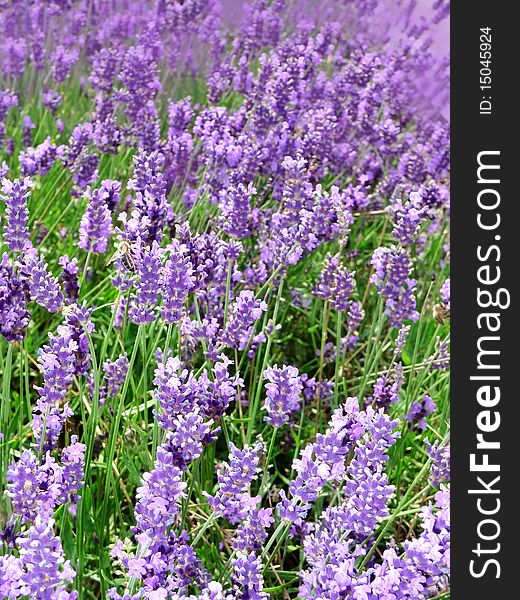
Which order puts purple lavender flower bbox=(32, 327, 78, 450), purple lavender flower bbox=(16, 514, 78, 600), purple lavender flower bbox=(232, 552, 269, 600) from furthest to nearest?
1. purple lavender flower bbox=(32, 327, 78, 450)
2. purple lavender flower bbox=(232, 552, 269, 600)
3. purple lavender flower bbox=(16, 514, 78, 600)

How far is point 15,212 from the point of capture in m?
1.59

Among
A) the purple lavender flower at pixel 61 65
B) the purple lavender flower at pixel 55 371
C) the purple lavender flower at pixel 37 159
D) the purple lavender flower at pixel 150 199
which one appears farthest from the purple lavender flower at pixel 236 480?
the purple lavender flower at pixel 61 65

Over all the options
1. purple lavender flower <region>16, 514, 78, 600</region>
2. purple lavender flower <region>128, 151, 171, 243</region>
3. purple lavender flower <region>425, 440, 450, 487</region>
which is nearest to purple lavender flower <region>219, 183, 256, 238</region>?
purple lavender flower <region>128, 151, 171, 243</region>

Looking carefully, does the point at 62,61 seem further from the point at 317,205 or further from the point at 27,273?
the point at 27,273

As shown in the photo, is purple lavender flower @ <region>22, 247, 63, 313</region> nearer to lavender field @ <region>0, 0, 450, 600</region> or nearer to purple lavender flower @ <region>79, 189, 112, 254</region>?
lavender field @ <region>0, 0, 450, 600</region>

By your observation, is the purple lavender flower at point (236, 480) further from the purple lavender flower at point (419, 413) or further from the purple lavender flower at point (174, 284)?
the purple lavender flower at point (419, 413)

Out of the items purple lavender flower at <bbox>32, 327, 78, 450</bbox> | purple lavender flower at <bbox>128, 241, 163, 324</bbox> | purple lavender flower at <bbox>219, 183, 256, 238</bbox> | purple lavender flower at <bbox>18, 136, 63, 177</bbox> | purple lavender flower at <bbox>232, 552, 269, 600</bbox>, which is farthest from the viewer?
purple lavender flower at <bbox>18, 136, 63, 177</bbox>

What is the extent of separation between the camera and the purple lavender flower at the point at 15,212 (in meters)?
1.56

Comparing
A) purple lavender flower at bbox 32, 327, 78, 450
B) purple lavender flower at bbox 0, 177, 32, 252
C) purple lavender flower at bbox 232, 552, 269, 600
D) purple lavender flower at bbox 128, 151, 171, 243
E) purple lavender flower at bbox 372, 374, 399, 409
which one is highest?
purple lavender flower at bbox 128, 151, 171, 243

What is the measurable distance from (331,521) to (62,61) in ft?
8.92

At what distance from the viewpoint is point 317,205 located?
1.93 meters

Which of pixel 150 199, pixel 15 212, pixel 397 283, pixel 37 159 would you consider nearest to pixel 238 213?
pixel 150 199

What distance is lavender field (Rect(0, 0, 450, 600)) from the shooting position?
124 cm

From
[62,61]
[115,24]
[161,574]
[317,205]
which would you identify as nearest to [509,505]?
[161,574]
